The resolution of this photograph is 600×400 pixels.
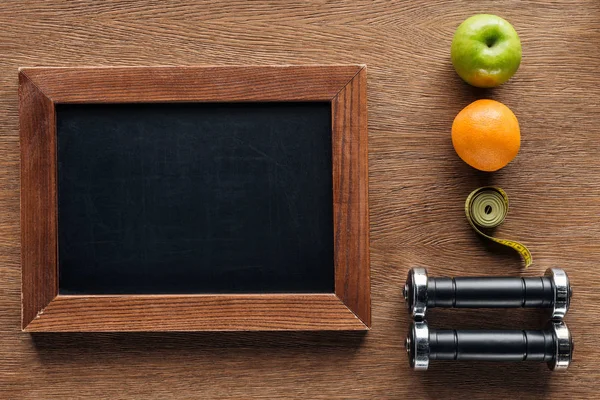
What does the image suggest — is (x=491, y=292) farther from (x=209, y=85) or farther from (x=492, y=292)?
(x=209, y=85)

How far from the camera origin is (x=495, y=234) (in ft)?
3.19

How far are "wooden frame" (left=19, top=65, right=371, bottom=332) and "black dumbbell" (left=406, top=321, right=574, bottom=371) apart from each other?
4.0 inches

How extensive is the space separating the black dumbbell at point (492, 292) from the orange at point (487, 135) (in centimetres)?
18

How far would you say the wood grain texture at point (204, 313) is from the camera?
95cm

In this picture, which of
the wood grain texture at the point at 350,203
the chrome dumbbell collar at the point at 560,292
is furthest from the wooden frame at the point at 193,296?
the chrome dumbbell collar at the point at 560,292

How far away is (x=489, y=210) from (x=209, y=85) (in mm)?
504

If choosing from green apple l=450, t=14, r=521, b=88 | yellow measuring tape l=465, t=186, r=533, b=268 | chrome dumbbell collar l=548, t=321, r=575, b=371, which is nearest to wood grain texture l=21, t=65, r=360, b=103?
green apple l=450, t=14, r=521, b=88

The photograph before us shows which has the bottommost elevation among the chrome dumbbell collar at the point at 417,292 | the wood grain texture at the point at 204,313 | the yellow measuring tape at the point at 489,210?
the wood grain texture at the point at 204,313

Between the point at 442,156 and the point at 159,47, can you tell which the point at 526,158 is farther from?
the point at 159,47

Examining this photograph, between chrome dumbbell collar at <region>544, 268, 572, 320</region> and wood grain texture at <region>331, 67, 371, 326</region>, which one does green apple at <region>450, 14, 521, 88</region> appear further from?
chrome dumbbell collar at <region>544, 268, 572, 320</region>

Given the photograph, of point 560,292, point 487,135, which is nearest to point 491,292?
point 560,292

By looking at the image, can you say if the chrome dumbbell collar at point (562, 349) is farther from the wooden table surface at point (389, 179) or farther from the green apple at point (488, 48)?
the green apple at point (488, 48)

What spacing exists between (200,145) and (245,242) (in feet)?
0.58

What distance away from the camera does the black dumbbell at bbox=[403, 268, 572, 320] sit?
0.90 m
